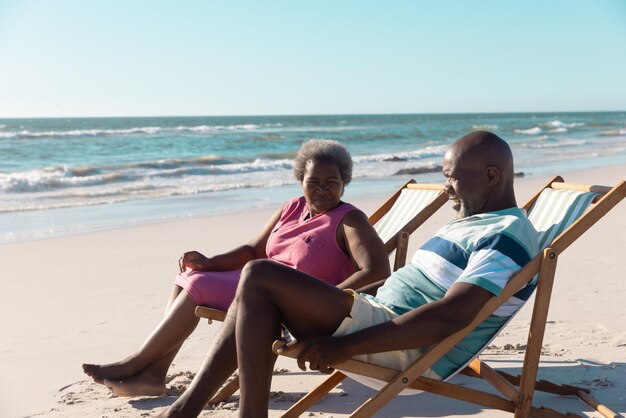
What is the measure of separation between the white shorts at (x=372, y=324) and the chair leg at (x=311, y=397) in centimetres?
26

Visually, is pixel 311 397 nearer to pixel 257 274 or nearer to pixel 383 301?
pixel 383 301

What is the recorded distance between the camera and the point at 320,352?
8.43 ft

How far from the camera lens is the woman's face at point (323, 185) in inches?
147

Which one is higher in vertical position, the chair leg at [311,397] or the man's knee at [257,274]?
the man's knee at [257,274]

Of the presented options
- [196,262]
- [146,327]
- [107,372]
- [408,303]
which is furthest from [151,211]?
[408,303]

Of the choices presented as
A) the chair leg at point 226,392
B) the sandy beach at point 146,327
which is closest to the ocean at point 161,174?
the sandy beach at point 146,327

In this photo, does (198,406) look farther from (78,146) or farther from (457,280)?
(78,146)

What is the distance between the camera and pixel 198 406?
277 cm

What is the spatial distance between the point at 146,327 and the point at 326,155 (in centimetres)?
190

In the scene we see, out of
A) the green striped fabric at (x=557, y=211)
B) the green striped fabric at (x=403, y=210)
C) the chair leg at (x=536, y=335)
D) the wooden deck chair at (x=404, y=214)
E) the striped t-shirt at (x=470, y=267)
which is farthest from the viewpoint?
the green striped fabric at (x=403, y=210)

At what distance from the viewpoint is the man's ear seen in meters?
2.87

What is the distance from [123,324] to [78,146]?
81.4 feet

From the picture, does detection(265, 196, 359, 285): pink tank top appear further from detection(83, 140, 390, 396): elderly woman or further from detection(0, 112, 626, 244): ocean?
detection(0, 112, 626, 244): ocean

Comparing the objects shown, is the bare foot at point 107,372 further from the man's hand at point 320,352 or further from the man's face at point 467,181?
the man's face at point 467,181
